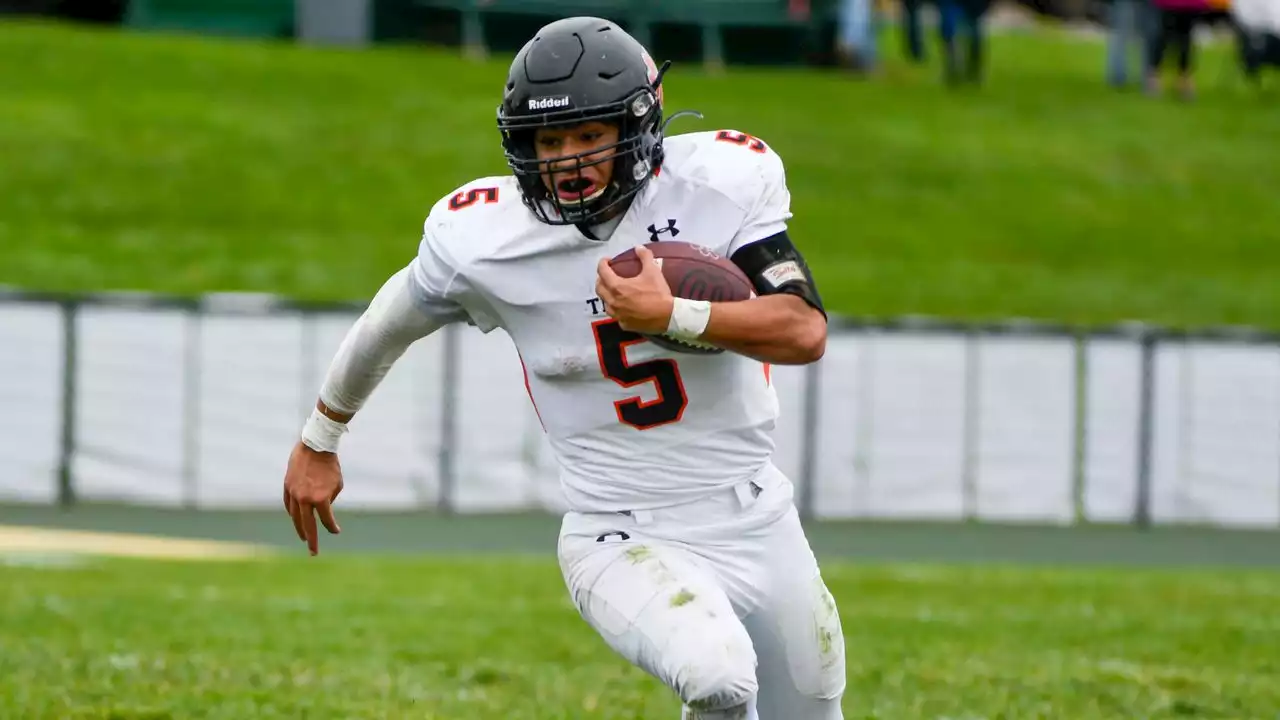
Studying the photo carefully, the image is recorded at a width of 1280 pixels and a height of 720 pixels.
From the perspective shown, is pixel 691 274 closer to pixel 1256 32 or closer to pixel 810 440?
pixel 810 440

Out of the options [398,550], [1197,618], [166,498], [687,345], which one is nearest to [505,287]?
[687,345]

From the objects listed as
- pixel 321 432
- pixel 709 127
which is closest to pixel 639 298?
pixel 321 432

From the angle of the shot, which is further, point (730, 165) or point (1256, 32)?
point (1256, 32)

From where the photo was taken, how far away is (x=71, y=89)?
76.0ft

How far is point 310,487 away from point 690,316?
4.46 feet

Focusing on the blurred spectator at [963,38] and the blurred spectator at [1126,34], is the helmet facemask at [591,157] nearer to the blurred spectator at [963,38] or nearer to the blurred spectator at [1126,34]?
the blurred spectator at [963,38]

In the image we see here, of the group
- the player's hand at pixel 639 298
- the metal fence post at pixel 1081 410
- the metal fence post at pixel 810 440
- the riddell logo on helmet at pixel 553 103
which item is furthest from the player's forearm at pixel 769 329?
the metal fence post at pixel 1081 410

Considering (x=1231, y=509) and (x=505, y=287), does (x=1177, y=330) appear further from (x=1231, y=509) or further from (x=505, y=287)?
(x=505, y=287)

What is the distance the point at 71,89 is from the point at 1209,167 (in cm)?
1454

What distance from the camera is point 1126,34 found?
1045 inches

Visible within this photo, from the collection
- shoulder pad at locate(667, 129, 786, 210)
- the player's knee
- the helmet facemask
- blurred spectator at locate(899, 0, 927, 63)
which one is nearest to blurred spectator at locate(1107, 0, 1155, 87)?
blurred spectator at locate(899, 0, 927, 63)

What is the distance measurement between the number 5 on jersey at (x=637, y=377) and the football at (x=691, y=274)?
0.12 m

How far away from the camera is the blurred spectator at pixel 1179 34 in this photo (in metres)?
23.3

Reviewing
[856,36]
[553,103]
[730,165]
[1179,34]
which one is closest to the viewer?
[553,103]
